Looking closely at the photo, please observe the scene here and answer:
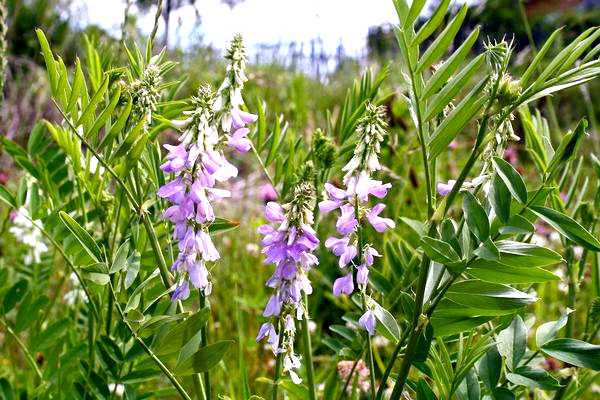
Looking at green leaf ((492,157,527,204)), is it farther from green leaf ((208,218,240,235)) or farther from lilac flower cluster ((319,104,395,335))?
green leaf ((208,218,240,235))

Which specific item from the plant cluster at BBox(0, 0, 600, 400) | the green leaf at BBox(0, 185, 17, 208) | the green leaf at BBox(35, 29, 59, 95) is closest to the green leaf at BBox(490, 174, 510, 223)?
the plant cluster at BBox(0, 0, 600, 400)

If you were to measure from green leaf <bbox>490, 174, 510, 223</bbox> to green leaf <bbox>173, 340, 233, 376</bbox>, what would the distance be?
0.32 m

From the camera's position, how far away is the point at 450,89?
2.54 feet

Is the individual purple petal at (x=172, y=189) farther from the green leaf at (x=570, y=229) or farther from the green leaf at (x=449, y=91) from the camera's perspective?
the green leaf at (x=570, y=229)

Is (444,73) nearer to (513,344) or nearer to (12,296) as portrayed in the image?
(513,344)

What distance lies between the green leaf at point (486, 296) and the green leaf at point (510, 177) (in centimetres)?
10

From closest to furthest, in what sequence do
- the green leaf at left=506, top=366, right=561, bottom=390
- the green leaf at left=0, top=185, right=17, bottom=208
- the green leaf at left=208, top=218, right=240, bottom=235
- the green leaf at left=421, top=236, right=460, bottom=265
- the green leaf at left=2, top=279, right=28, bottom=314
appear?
the green leaf at left=421, top=236, right=460, bottom=265 → the green leaf at left=506, top=366, right=561, bottom=390 → the green leaf at left=208, top=218, right=240, bottom=235 → the green leaf at left=0, top=185, right=17, bottom=208 → the green leaf at left=2, top=279, right=28, bottom=314

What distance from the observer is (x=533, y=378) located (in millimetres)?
843

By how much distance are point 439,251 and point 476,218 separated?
62 mm

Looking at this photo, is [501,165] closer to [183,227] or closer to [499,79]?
[499,79]

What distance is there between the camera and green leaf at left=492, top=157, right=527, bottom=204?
0.75 meters

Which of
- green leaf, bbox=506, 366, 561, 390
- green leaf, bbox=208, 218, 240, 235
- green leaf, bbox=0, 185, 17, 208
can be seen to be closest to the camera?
green leaf, bbox=506, 366, 561, 390

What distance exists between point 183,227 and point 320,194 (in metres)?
0.26

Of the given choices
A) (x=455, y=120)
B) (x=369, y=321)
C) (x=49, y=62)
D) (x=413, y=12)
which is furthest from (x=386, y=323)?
(x=49, y=62)
